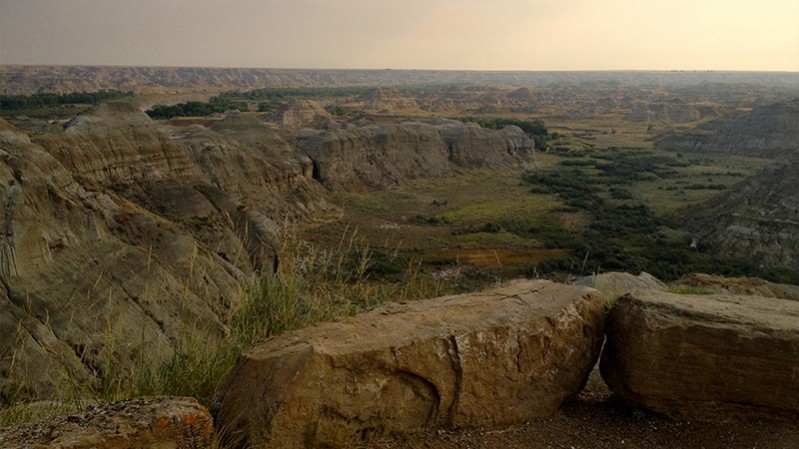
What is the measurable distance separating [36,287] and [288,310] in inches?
382

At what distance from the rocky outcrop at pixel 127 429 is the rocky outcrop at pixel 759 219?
100ft

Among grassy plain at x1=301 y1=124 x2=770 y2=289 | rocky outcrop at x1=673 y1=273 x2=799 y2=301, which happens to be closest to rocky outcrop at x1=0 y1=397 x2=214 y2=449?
grassy plain at x1=301 y1=124 x2=770 y2=289

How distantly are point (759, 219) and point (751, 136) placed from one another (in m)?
47.3

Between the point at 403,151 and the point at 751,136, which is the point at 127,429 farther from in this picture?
the point at 751,136

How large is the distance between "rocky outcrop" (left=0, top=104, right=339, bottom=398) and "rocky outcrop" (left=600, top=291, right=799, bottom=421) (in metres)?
4.09

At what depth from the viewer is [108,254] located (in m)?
15.5

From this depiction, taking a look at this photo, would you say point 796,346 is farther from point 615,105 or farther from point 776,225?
point 615,105

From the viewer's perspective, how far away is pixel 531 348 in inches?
239

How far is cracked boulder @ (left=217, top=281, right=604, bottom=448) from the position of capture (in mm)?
4841

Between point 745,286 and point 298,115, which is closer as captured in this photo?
point 745,286

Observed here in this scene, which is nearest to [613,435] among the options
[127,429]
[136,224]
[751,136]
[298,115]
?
[127,429]

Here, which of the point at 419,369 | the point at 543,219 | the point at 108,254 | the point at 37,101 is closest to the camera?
the point at 419,369

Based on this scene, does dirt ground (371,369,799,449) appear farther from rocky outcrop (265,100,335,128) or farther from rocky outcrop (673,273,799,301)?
rocky outcrop (265,100,335,128)

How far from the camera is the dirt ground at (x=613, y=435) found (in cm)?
537
